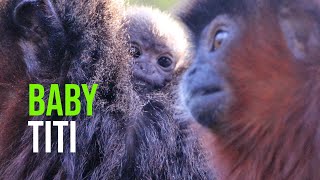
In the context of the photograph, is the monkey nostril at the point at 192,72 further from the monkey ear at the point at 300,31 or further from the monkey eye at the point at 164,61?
the monkey eye at the point at 164,61

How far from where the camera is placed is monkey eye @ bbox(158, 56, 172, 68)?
3.77 m

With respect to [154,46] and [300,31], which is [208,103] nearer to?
[300,31]

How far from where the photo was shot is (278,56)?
2.31m

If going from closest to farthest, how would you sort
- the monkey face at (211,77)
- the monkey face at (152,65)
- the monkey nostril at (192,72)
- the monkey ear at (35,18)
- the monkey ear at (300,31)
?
the monkey ear at (300,31) → the monkey face at (211,77) → the monkey nostril at (192,72) → the monkey ear at (35,18) → the monkey face at (152,65)

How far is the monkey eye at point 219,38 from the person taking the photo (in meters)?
2.43

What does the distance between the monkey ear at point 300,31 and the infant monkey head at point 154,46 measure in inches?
46.8

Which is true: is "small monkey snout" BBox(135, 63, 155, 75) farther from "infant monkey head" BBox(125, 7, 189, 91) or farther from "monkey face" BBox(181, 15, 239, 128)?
"monkey face" BBox(181, 15, 239, 128)

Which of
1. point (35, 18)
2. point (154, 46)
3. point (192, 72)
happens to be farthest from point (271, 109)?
point (154, 46)

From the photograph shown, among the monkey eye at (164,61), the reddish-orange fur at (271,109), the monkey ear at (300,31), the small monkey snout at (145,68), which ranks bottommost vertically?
the reddish-orange fur at (271,109)

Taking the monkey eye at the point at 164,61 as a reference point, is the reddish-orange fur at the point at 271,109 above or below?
below

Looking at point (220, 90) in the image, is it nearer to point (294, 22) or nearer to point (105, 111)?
point (294, 22)

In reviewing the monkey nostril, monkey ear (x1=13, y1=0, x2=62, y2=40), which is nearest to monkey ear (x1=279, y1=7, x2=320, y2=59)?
the monkey nostril

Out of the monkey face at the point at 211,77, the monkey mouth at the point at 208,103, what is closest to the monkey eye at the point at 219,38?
the monkey face at the point at 211,77

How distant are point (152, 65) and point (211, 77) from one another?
1359 millimetres
